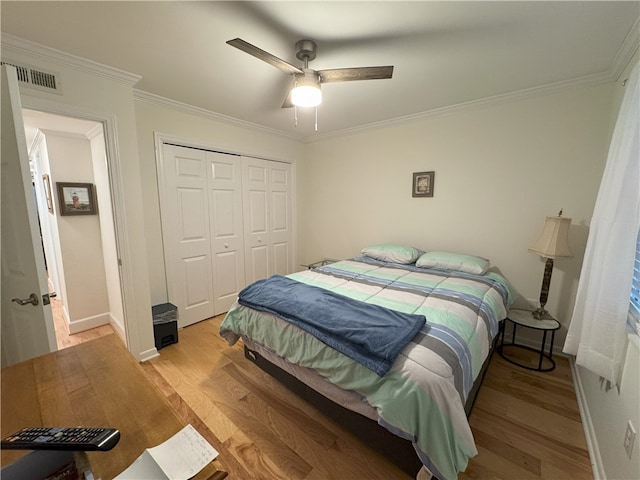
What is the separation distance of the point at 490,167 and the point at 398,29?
5.75 ft

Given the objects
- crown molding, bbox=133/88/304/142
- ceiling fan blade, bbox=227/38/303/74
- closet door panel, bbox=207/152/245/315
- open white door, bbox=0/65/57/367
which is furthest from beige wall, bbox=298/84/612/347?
open white door, bbox=0/65/57/367

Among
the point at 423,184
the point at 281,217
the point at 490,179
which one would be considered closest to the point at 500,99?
the point at 490,179

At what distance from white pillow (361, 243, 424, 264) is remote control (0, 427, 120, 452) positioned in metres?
2.73

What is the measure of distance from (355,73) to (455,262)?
1.97m

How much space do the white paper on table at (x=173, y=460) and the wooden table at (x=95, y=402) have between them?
0.02 metres

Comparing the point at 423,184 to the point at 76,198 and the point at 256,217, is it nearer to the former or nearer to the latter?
the point at 256,217

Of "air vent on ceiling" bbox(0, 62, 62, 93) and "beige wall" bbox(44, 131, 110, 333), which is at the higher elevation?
"air vent on ceiling" bbox(0, 62, 62, 93)

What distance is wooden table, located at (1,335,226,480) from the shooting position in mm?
699

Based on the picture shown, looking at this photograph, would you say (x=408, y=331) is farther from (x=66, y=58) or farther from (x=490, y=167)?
(x=66, y=58)

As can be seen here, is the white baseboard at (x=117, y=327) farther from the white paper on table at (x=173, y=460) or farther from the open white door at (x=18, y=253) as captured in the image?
the white paper on table at (x=173, y=460)

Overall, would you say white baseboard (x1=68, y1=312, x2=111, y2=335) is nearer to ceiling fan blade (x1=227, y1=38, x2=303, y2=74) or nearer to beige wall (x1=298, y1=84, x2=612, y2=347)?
beige wall (x1=298, y1=84, x2=612, y2=347)

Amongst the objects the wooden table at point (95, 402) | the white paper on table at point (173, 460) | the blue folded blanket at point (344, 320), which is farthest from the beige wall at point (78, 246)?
the white paper on table at point (173, 460)

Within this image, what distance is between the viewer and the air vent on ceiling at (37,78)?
1.69m

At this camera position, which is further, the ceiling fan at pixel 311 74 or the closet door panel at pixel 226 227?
the closet door panel at pixel 226 227
